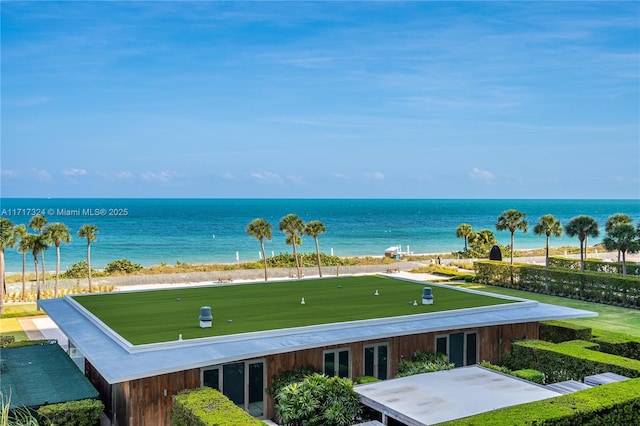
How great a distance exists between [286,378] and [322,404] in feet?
6.13

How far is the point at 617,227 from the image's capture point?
35.2 metres

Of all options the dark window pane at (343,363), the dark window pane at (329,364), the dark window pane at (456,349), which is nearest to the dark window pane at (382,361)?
the dark window pane at (343,363)

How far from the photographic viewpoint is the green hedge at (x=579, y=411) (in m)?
11.1

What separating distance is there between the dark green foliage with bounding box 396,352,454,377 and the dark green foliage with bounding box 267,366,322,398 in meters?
2.53

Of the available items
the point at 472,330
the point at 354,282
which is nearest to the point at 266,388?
the point at 472,330

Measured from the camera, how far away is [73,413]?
43.7 ft

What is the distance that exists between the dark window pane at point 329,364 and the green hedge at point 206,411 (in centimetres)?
381

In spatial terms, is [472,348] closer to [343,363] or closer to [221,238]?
[343,363]

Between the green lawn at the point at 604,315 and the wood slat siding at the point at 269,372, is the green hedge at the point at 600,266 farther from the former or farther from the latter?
the wood slat siding at the point at 269,372

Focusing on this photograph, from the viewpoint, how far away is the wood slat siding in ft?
44.0

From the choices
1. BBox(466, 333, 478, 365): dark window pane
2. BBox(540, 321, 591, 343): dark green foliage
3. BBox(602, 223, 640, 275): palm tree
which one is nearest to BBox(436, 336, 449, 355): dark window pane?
BBox(466, 333, 478, 365): dark window pane

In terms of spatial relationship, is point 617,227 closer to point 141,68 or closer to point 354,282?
point 354,282

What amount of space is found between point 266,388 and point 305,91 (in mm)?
104080

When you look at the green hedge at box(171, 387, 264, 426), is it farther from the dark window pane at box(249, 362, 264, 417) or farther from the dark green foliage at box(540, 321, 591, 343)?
the dark green foliage at box(540, 321, 591, 343)
